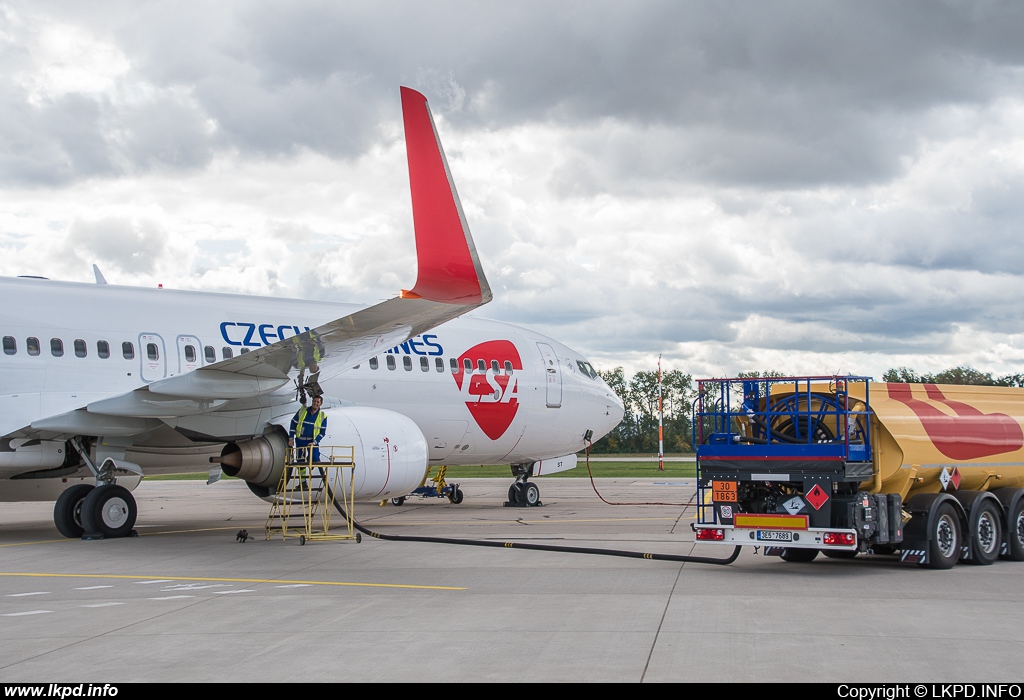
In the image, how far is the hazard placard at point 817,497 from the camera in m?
10.6

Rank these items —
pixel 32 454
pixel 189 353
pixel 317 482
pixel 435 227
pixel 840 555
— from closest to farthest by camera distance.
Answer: pixel 435 227
pixel 840 555
pixel 32 454
pixel 317 482
pixel 189 353

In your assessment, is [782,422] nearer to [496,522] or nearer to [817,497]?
[817,497]

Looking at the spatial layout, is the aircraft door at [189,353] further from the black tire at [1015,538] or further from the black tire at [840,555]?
the black tire at [1015,538]

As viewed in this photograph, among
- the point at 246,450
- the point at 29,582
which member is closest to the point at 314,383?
the point at 246,450

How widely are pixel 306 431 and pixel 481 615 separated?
6635mm

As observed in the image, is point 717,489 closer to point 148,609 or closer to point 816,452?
point 816,452

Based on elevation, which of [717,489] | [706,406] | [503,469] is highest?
[706,406]

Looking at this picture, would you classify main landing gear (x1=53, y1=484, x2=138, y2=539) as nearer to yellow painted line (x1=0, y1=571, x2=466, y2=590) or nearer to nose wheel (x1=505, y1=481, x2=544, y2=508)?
yellow painted line (x1=0, y1=571, x2=466, y2=590)

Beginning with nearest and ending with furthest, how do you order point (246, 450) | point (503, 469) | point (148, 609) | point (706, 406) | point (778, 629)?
point (778, 629), point (148, 609), point (706, 406), point (246, 450), point (503, 469)

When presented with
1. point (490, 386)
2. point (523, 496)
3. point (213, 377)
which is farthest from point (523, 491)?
point (213, 377)

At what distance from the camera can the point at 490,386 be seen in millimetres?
19859

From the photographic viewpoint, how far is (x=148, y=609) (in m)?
8.41

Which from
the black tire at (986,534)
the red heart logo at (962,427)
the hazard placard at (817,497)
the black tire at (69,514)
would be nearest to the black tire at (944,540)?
the black tire at (986,534)

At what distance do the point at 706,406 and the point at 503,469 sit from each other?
133 feet
